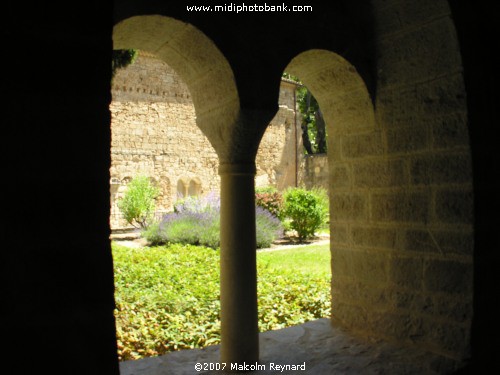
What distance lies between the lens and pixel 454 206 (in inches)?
87.2

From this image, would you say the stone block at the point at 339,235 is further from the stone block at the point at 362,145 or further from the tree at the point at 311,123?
the tree at the point at 311,123

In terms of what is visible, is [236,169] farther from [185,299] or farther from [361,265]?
[185,299]

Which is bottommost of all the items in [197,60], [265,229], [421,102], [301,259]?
[301,259]

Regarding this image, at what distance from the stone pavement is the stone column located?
0.11m

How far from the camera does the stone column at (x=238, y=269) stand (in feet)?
6.92

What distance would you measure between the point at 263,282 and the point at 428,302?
290cm

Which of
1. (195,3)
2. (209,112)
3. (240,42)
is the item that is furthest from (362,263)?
(195,3)

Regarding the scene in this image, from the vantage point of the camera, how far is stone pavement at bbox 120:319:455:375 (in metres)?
2.12

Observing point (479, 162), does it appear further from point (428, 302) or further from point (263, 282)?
point (263, 282)

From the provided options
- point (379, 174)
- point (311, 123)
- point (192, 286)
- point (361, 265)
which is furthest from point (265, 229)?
point (311, 123)

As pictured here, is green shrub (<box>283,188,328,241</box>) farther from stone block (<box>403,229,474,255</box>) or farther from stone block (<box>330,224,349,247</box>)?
stone block (<box>403,229,474,255</box>)

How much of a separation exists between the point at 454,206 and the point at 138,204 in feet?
31.6

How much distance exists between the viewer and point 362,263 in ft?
8.63

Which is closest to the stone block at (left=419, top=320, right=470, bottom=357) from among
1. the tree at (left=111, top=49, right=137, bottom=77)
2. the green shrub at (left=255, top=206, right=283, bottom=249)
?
the tree at (left=111, top=49, right=137, bottom=77)
